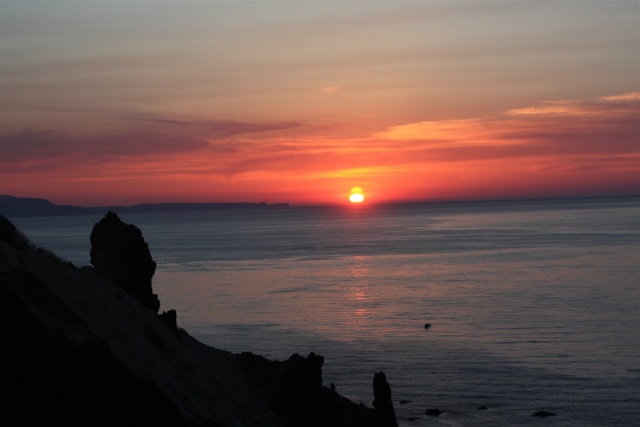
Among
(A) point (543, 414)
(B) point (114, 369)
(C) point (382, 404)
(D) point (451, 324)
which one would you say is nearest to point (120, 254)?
(C) point (382, 404)

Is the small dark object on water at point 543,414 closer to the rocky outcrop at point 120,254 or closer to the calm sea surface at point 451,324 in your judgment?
the calm sea surface at point 451,324

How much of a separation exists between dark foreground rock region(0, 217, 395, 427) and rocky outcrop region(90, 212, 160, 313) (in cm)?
240

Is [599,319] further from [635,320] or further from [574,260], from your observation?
[574,260]

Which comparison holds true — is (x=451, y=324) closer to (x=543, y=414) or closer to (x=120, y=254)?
(x=543, y=414)

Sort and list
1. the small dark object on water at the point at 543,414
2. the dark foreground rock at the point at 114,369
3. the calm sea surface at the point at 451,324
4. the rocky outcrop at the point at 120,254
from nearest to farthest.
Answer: the dark foreground rock at the point at 114,369
the rocky outcrop at the point at 120,254
the small dark object on water at the point at 543,414
the calm sea surface at the point at 451,324

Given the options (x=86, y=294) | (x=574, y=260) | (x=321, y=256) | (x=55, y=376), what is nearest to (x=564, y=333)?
(x=86, y=294)

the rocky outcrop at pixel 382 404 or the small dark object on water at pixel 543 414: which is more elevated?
the rocky outcrop at pixel 382 404

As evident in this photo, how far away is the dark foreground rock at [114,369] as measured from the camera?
21.3 meters

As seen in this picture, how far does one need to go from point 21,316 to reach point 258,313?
5914cm

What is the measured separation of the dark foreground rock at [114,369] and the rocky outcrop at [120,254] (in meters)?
2.40

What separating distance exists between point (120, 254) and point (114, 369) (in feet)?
50.2

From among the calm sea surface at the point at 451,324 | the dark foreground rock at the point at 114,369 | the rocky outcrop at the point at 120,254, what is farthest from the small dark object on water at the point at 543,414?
the rocky outcrop at the point at 120,254

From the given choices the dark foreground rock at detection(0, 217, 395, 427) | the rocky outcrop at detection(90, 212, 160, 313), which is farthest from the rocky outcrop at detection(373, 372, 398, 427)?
the rocky outcrop at detection(90, 212, 160, 313)

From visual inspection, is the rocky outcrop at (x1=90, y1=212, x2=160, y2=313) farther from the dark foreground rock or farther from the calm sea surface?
the calm sea surface
